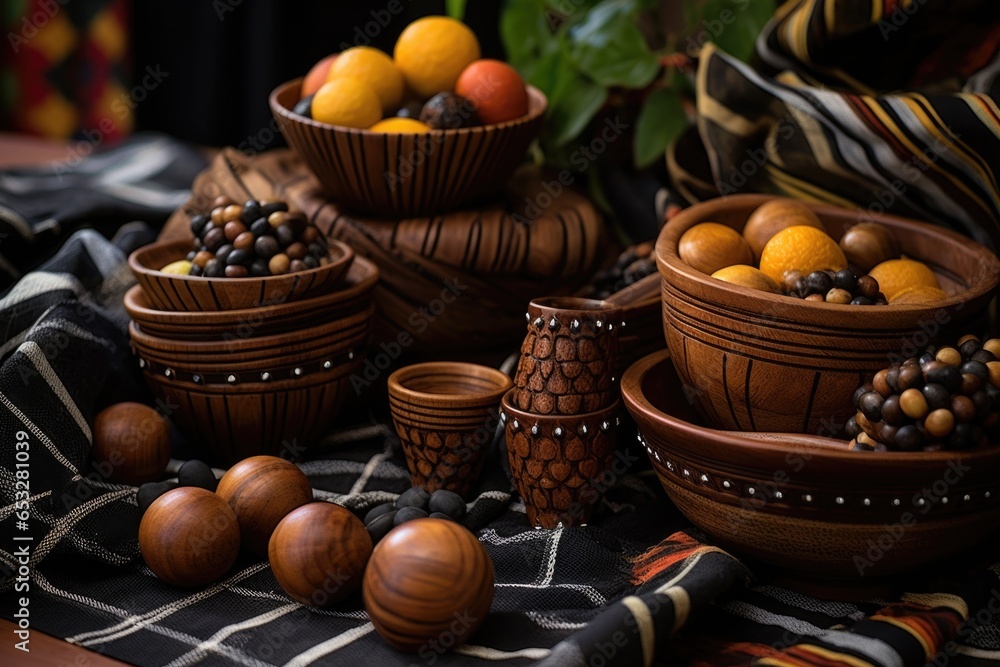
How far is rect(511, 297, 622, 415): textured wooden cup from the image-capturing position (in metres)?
0.78

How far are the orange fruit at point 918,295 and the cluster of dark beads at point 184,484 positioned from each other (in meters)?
0.54

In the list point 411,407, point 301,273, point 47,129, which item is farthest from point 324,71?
point 47,129

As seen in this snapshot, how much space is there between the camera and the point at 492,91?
1.01m

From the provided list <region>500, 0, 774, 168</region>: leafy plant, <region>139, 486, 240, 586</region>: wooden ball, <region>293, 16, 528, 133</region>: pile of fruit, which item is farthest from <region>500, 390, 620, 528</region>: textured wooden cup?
<region>500, 0, 774, 168</region>: leafy plant

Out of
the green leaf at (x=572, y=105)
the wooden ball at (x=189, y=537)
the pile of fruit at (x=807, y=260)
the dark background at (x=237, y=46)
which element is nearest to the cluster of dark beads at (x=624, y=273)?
the pile of fruit at (x=807, y=260)

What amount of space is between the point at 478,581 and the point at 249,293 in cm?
35

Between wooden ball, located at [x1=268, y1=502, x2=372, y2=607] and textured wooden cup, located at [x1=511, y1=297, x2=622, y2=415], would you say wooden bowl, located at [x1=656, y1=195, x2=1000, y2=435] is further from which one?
wooden ball, located at [x1=268, y1=502, x2=372, y2=607]

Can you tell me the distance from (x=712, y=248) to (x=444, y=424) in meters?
0.26

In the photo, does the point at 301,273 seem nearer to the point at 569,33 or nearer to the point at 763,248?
the point at 763,248

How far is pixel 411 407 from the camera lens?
0.82 meters

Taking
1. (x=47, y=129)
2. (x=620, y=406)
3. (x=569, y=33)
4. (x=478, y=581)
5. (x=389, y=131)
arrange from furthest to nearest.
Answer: (x=47, y=129)
(x=569, y=33)
(x=389, y=131)
(x=620, y=406)
(x=478, y=581)

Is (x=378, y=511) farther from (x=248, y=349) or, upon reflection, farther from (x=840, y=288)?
(x=840, y=288)

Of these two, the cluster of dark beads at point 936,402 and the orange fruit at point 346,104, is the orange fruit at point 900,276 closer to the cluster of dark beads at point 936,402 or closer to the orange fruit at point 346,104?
the cluster of dark beads at point 936,402

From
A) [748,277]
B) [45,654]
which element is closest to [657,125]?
[748,277]
